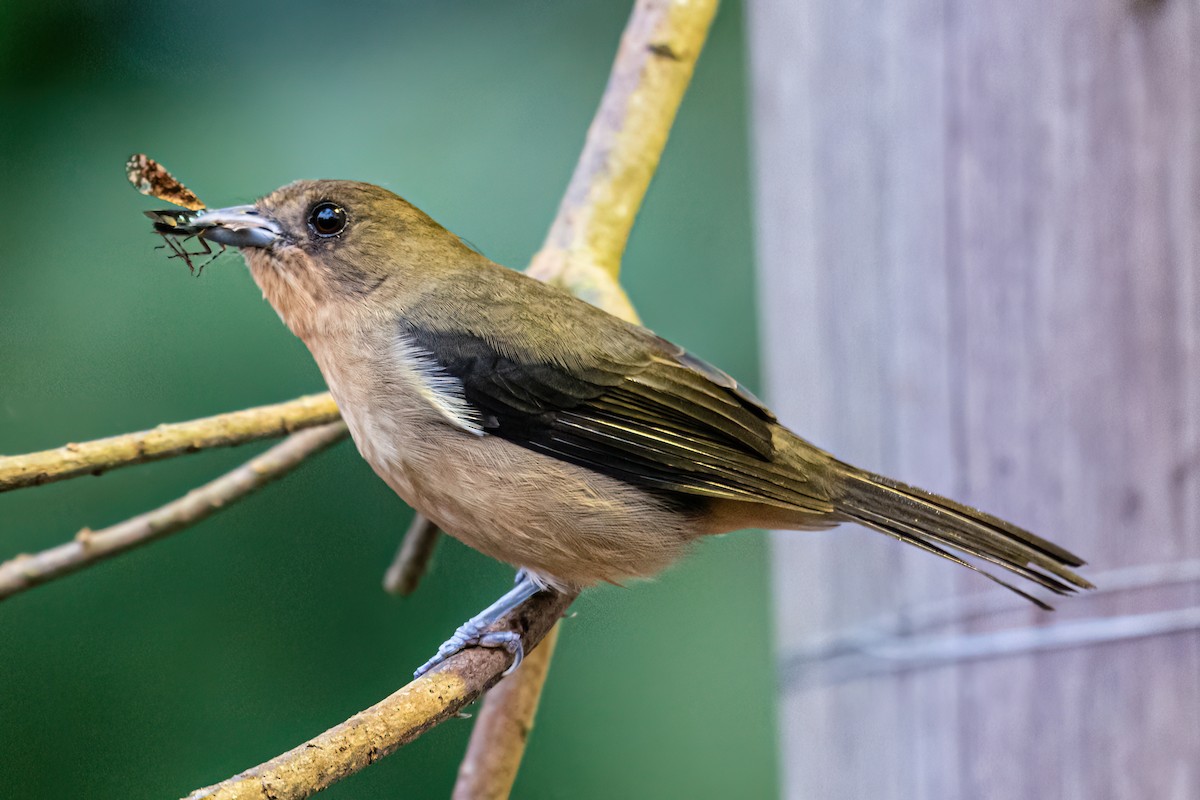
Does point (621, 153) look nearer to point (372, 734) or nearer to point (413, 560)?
point (413, 560)

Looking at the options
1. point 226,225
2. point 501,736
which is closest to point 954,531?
point 501,736

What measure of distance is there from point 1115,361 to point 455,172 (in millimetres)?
1692

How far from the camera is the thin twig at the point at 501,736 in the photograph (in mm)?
1782

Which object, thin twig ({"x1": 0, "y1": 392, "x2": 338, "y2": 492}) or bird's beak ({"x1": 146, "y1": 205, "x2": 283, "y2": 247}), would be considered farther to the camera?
bird's beak ({"x1": 146, "y1": 205, "x2": 283, "y2": 247})

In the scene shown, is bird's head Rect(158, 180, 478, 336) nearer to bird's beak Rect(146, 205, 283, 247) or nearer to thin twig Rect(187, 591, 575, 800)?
bird's beak Rect(146, 205, 283, 247)

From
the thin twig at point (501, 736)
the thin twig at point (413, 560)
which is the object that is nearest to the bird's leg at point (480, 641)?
the thin twig at point (501, 736)

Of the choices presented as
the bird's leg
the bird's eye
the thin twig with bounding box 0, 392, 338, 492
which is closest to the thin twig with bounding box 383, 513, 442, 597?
the thin twig with bounding box 0, 392, 338, 492

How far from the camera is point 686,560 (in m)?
1.85

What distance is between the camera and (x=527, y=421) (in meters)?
1.70

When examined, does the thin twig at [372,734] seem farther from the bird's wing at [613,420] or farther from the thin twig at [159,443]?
the thin twig at [159,443]

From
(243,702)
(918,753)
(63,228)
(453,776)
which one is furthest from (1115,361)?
(63,228)

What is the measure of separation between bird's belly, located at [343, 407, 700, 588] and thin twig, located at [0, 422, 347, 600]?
25 cm

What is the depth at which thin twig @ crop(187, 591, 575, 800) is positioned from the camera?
Answer: 3.43 feet

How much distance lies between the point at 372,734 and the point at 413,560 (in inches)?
39.9
